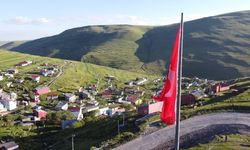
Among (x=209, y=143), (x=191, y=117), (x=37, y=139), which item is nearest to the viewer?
(x=209, y=143)

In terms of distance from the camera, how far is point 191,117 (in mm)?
51969

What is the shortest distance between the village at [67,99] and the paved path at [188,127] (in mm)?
8586

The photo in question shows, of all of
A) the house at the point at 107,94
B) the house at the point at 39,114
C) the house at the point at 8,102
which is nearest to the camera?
the house at the point at 39,114

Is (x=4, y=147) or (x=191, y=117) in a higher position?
(x=191, y=117)

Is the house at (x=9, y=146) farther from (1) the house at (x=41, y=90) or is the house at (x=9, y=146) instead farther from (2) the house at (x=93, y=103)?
(1) the house at (x=41, y=90)

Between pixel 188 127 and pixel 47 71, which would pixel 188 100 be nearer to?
pixel 188 127

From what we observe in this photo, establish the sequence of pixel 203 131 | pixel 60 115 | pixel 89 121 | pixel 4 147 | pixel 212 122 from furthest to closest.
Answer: pixel 60 115
pixel 89 121
pixel 4 147
pixel 212 122
pixel 203 131

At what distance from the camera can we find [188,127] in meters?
47.2

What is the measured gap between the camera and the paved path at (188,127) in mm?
43656

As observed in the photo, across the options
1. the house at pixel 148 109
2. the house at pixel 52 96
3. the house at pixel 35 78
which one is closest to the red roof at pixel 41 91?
the house at pixel 52 96

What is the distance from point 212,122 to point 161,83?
12505 cm

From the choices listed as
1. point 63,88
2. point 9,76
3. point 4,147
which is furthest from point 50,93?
point 4,147

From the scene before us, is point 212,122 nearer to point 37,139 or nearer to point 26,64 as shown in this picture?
point 37,139

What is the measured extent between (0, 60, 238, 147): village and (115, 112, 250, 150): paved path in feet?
28.2
